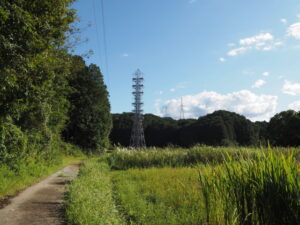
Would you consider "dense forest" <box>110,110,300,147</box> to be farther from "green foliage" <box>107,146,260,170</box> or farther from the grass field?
the grass field

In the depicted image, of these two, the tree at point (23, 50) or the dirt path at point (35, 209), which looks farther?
the tree at point (23, 50)

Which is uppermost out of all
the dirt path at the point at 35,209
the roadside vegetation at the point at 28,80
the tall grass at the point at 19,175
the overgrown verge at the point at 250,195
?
the roadside vegetation at the point at 28,80

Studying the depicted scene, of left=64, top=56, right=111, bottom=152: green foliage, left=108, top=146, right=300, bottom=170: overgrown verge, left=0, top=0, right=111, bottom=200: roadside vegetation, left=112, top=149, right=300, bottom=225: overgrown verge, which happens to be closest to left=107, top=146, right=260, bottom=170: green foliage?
left=108, top=146, right=300, bottom=170: overgrown verge

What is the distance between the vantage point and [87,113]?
4031 centimetres

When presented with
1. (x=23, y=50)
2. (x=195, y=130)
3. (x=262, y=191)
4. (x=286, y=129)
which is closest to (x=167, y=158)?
(x=23, y=50)

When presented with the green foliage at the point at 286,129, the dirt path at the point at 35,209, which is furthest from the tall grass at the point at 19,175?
the green foliage at the point at 286,129

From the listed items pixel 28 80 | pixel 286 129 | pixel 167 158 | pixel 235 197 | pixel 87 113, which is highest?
pixel 87 113

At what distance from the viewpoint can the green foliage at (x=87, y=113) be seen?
40.2 m

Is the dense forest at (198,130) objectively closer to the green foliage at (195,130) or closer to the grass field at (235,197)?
the green foliage at (195,130)

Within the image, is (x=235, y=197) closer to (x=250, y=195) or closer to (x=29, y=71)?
(x=250, y=195)

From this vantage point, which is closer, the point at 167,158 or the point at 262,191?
the point at 262,191

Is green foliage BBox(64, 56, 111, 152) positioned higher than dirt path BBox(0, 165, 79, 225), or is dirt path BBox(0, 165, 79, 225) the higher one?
green foliage BBox(64, 56, 111, 152)

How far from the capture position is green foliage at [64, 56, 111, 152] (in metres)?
40.2

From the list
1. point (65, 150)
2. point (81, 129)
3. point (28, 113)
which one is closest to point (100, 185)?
point (28, 113)
